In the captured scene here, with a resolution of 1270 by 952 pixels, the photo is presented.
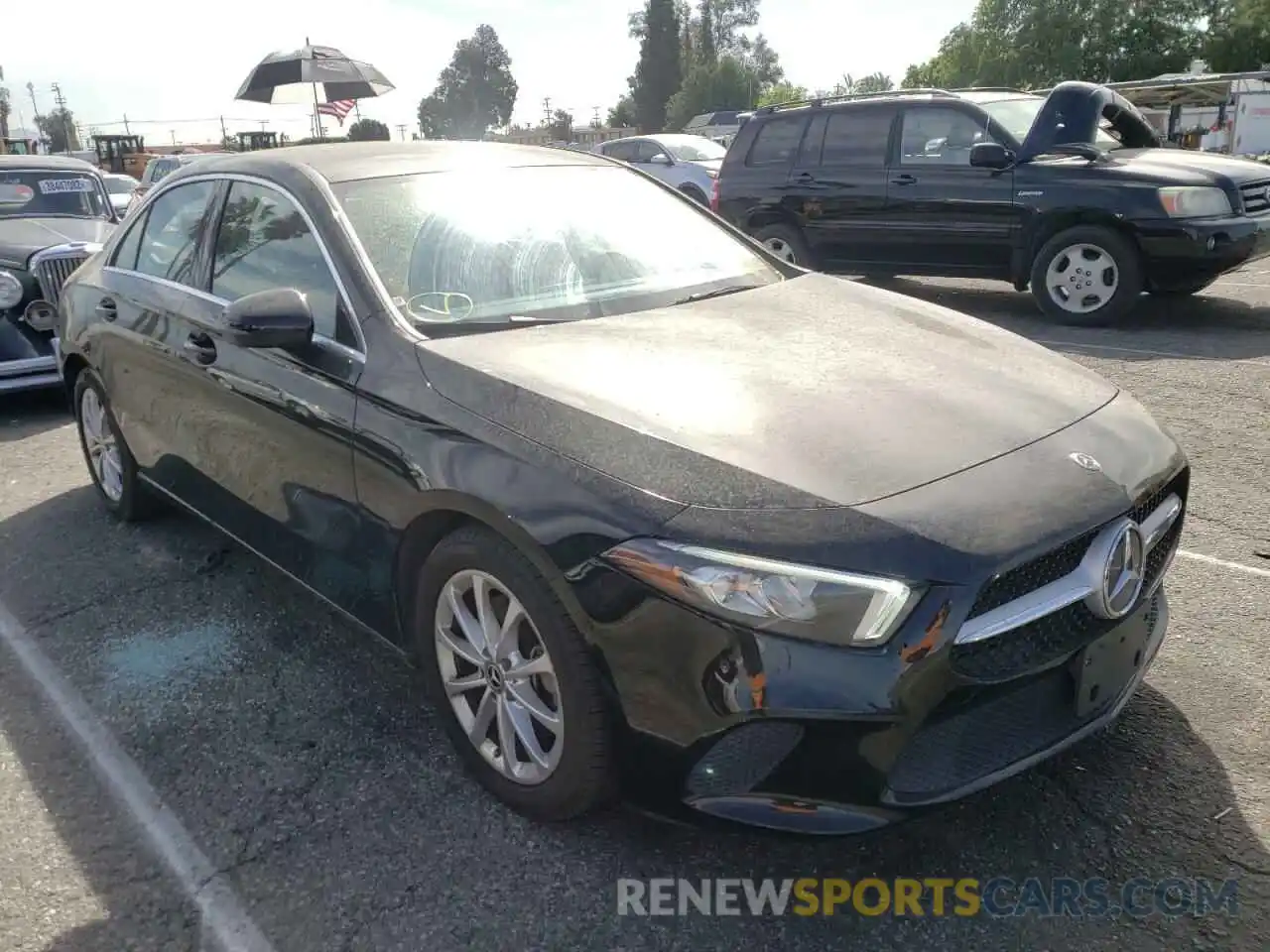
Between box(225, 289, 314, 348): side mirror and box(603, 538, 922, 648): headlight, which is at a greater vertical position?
box(225, 289, 314, 348): side mirror

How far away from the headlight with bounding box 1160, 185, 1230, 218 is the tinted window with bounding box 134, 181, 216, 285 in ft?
21.8

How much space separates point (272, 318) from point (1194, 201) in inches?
278

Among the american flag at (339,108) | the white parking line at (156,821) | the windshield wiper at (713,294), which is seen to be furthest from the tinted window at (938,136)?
the american flag at (339,108)

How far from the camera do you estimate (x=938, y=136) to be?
8.88 meters

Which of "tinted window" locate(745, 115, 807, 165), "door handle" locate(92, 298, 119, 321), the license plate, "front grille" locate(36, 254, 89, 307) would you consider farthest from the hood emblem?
"tinted window" locate(745, 115, 807, 165)

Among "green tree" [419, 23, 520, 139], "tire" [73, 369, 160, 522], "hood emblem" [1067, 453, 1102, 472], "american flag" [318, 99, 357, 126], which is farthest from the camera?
"green tree" [419, 23, 520, 139]

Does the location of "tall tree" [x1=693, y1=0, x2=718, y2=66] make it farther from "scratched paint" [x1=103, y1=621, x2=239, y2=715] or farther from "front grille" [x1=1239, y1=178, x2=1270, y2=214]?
"scratched paint" [x1=103, y1=621, x2=239, y2=715]

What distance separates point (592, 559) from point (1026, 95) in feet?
28.6

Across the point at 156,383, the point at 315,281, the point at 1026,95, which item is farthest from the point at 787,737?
the point at 1026,95

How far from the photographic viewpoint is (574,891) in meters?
2.34

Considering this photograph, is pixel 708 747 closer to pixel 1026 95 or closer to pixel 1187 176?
pixel 1187 176

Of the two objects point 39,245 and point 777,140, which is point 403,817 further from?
point 777,140

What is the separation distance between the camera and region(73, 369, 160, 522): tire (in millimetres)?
4488

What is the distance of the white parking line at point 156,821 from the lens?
2.29 metres
